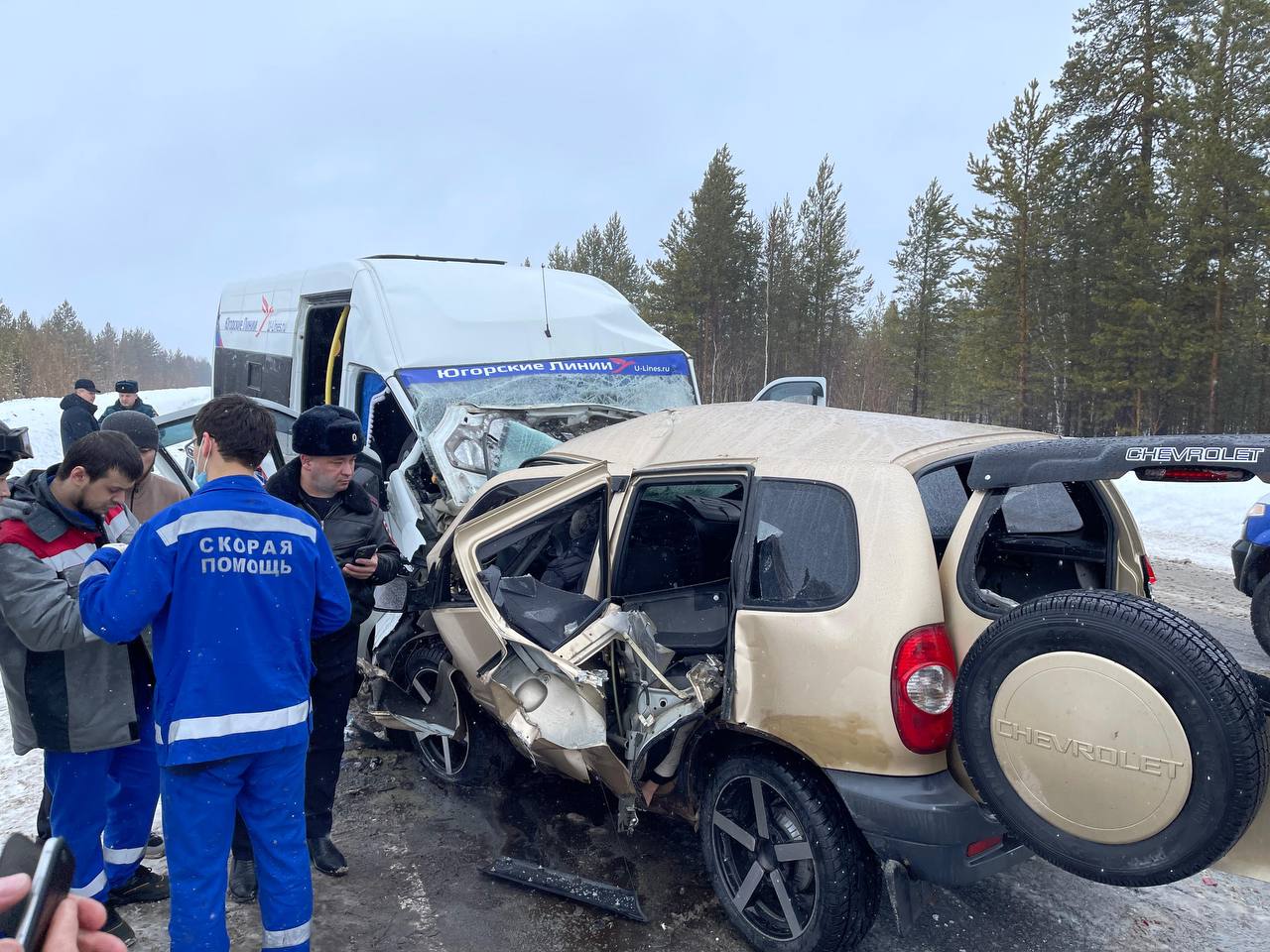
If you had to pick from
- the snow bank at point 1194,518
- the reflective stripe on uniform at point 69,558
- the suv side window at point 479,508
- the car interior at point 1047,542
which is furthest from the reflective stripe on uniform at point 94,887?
the snow bank at point 1194,518

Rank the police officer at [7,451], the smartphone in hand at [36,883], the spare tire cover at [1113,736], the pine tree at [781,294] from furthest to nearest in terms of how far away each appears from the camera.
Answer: the pine tree at [781,294] < the police officer at [7,451] < the spare tire cover at [1113,736] < the smartphone in hand at [36,883]

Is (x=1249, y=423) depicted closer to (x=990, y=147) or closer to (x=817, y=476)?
(x=990, y=147)

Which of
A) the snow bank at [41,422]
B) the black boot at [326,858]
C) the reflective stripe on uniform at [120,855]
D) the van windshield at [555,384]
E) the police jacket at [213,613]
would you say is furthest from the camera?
the snow bank at [41,422]

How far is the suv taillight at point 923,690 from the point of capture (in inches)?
91.8

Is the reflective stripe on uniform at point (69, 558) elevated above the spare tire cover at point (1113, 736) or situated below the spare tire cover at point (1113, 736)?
above

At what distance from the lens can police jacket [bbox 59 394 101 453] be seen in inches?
335

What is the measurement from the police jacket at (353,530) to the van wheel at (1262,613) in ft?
20.1

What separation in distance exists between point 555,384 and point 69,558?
12.1 feet

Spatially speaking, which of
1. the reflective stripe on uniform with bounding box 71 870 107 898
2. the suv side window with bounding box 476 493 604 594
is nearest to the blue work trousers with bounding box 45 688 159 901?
the reflective stripe on uniform with bounding box 71 870 107 898

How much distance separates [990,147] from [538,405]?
79.7 ft

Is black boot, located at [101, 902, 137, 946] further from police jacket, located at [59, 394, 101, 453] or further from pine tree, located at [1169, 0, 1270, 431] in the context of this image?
pine tree, located at [1169, 0, 1270, 431]

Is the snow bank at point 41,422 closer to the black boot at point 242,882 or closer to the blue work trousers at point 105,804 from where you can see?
the blue work trousers at point 105,804

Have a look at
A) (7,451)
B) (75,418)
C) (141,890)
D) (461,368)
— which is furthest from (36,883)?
(75,418)

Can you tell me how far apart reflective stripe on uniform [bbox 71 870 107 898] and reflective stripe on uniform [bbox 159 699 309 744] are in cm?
92
